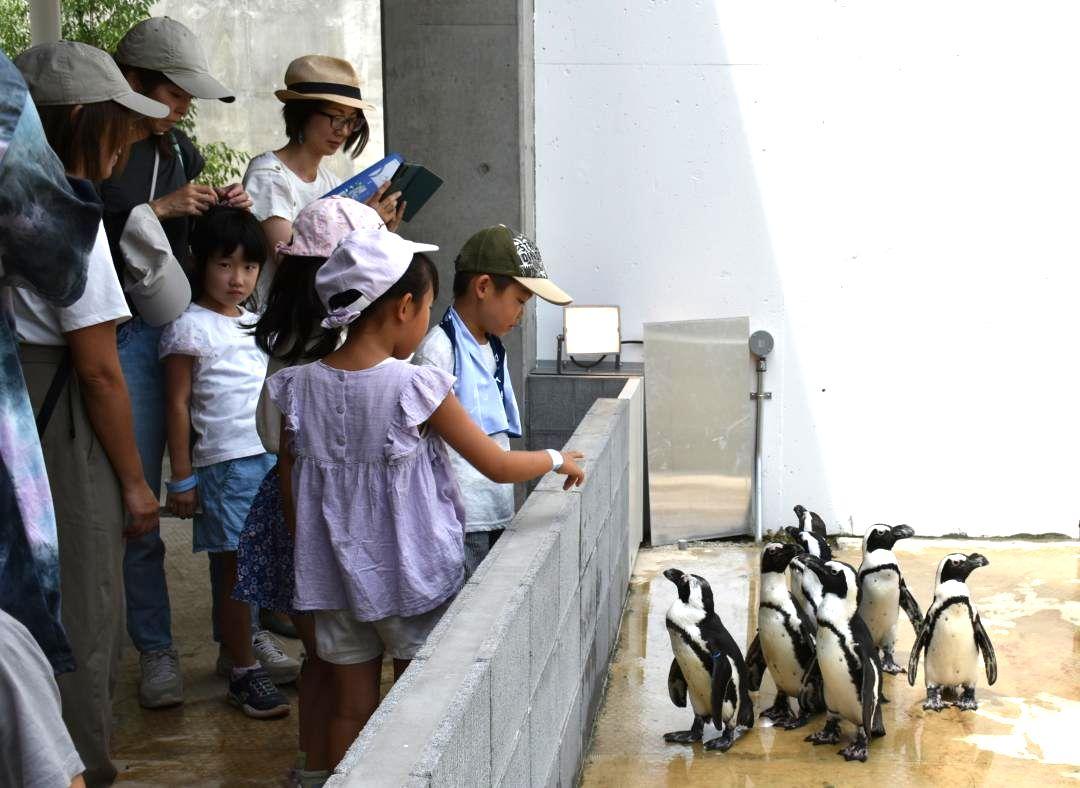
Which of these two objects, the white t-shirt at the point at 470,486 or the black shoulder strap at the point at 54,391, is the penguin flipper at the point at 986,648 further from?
the black shoulder strap at the point at 54,391

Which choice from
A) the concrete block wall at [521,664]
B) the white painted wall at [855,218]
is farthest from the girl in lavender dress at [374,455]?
the white painted wall at [855,218]

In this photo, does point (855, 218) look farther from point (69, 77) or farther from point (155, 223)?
point (69, 77)

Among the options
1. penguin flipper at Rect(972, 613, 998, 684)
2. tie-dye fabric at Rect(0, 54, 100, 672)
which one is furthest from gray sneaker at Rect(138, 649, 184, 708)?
penguin flipper at Rect(972, 613, 998, 684)

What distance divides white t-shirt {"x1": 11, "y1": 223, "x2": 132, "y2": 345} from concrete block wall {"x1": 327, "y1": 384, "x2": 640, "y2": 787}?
973mm

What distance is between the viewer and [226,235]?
3.82 metres

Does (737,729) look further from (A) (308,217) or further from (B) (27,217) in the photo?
(B) (27,217)

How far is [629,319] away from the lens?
21.2 ft

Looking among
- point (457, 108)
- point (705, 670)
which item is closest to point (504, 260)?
point (705, 670)

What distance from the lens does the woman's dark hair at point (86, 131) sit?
2.87m

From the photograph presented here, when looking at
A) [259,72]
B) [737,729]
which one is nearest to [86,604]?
[737,729]

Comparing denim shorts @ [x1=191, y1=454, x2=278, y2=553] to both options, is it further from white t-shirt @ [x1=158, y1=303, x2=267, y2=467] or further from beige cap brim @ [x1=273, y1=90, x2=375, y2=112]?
beige cap brim @ [x1=273, y1=90, x2=375, y2=112]

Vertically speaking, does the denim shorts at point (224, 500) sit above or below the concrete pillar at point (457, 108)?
below

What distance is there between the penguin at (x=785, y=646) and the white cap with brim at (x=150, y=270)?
6.11 ft

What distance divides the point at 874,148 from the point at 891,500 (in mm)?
1641
